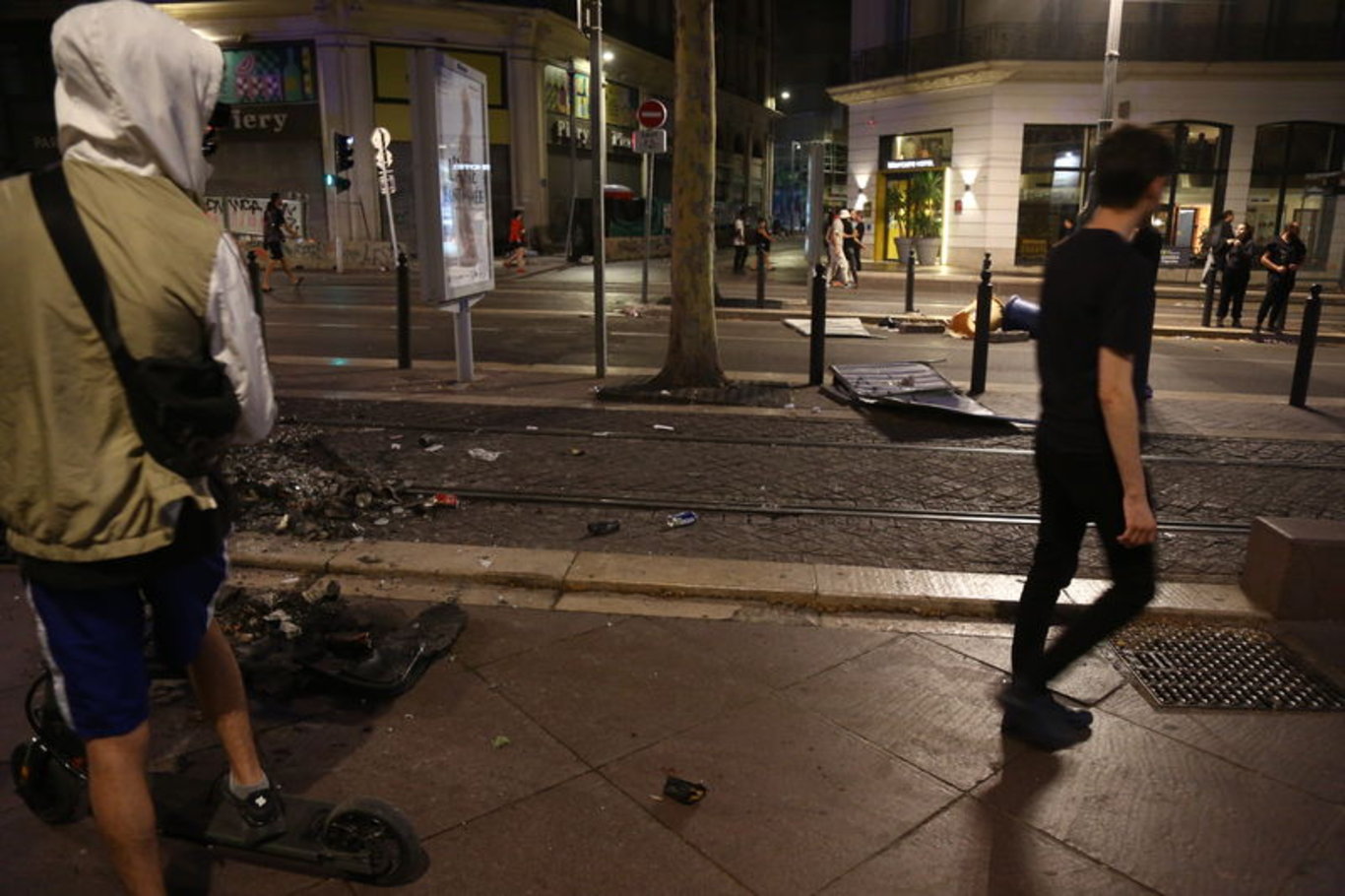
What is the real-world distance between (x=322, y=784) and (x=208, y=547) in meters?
1.20

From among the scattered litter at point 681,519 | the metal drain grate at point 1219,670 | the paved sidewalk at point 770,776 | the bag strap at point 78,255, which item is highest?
the bag strap at point 78,255

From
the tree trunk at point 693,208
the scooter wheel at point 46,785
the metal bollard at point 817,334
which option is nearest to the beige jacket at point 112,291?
the scooter wheel at point 46,785

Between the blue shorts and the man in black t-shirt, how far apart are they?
2530 mm

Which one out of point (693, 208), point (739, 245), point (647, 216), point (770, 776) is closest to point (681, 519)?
point (770, 776)

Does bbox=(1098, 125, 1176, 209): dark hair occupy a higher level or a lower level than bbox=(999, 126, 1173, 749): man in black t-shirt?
higher

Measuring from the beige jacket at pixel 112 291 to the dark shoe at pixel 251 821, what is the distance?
84 centimetres

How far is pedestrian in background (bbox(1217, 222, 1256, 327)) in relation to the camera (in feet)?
50.6

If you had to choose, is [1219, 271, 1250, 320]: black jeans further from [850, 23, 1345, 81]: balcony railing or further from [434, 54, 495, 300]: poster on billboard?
[850, 23, 1345, 81]: balcony railing

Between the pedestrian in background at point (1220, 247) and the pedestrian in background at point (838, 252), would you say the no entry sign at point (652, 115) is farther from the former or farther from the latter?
the pedestrian in background at point (1220, 247)

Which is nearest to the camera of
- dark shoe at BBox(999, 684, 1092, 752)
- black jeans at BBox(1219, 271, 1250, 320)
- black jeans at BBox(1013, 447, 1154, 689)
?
black jeans at BBox(1013, 447, 1154, 689)

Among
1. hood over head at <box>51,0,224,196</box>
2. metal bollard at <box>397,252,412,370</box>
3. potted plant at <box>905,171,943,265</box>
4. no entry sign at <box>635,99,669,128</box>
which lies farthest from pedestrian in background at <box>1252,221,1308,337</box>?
hood over head at <box>51,0,224,196</box>

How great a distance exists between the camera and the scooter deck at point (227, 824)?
8.14 ft

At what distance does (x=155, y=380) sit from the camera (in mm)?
1970

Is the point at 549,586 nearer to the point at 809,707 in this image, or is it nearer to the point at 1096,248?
the point at 809,707
